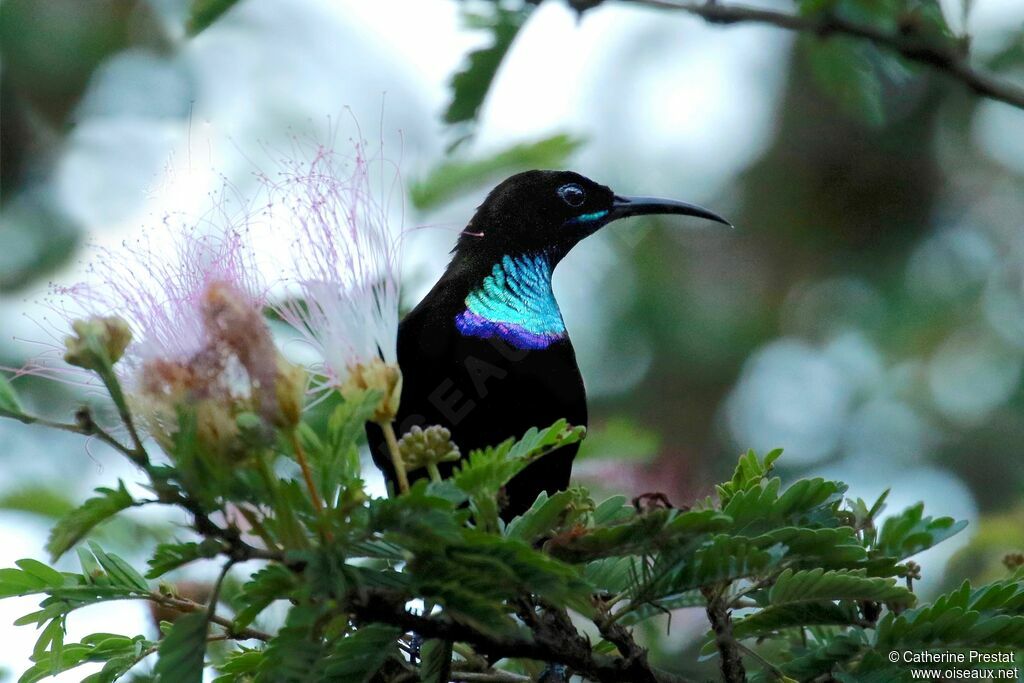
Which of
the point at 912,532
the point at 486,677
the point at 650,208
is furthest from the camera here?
the point at 650,208

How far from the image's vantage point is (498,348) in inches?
152

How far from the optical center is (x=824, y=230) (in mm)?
9016

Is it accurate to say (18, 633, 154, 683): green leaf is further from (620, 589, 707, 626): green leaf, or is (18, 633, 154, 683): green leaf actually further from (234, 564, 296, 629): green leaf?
(620, 589, 707, 626): green leaf

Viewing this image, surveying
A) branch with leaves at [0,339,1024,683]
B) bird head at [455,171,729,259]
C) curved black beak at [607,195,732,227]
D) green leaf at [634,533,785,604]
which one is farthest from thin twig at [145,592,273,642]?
curved black beak at [607,195,732,227]

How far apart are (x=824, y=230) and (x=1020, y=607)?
666 centimetres

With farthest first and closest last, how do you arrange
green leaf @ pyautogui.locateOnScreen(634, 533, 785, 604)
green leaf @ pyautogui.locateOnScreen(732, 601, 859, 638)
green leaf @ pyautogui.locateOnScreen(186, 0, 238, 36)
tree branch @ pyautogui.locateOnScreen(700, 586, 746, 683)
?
green leaf @ pyautogui.locateOnScreen(186, 0, 238, 36), green leaf @ pyautogui.locateOnScreen(732, 601, 859, 638), tree branch @ pyautogui.locateOnScreen(700, 586, 746, 683), green leaf @ pyautogui.locateOnScreen(634, 533, 785, 604)

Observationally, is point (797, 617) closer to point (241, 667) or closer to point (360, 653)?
point (360, 653)

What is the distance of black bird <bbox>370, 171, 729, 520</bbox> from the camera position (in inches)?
151

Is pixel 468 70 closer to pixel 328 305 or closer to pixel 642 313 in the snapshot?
pixel 328 305

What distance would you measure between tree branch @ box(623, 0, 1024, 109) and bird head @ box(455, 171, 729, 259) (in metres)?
0.82

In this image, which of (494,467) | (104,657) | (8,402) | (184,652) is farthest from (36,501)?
(494,467)

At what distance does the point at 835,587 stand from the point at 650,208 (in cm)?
243

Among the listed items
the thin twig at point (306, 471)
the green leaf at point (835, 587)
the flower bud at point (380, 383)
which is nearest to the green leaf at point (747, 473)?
the green leaf at point (835, 587)

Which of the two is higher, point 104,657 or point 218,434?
point 218,434
